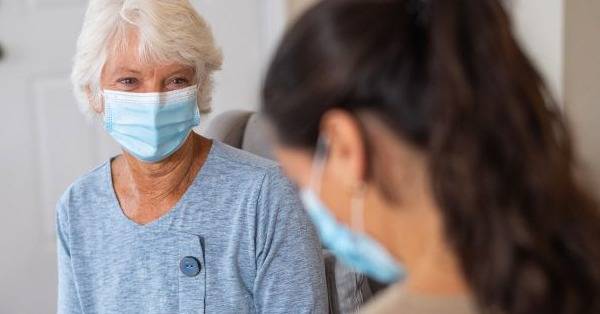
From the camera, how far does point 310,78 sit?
0.77 m

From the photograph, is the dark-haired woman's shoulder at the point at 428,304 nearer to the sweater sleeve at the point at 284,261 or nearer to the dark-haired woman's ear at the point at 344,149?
the dark-haired woman's ear at the point at 344,149

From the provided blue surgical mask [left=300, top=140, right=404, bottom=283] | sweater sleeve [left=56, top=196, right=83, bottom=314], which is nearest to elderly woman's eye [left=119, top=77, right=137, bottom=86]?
sweater sleeve [left=56, top=196, right=83, bottom=314]

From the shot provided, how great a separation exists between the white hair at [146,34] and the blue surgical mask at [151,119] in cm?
5

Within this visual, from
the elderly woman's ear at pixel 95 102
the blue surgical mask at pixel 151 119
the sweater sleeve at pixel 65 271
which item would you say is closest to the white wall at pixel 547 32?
the blue surgical mask at pixel 151 119

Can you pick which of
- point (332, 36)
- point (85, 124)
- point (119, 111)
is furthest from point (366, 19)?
point (85, 124)

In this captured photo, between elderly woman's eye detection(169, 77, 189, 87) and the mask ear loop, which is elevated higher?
the mask ear loop

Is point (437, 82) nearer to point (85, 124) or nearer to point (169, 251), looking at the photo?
point (169, 251)

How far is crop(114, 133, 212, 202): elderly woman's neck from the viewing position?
61.9 inches

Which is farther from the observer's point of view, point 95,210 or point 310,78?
point 95,210

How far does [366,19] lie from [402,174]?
0.14 meters

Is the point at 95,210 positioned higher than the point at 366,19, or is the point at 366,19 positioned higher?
the point at 366,19

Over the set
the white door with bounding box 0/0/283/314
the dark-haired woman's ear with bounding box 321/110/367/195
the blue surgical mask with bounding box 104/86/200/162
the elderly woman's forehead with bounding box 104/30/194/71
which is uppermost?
the dark-haired woman's ear with bounding box 321/110/367/195

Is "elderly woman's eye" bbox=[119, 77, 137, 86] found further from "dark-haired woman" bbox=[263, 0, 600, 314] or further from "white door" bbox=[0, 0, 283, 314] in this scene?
"white door" bbox=[0, 0, 283, 314]

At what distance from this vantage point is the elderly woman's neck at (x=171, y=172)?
5.16 feet
